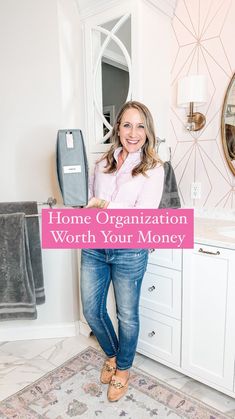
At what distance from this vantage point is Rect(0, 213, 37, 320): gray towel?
1.62 meters

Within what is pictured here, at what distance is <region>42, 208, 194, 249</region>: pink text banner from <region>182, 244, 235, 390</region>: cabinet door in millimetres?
112

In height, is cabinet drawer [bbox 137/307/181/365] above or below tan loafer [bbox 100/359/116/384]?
above

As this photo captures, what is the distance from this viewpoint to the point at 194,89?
1.63 m

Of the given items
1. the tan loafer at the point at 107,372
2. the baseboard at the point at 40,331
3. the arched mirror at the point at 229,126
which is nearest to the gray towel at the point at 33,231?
the baseboard at the point at 40,331

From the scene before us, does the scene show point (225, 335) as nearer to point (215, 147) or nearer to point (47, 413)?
point (47, 413)

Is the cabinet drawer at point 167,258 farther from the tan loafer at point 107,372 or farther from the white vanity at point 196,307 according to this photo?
the tan loafer at point 107,372

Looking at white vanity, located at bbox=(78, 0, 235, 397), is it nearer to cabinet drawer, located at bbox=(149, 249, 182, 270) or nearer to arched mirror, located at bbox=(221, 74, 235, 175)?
cabinet drawer, located at bbox=(149, 249, 182, 270)

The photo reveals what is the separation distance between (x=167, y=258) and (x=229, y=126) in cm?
80

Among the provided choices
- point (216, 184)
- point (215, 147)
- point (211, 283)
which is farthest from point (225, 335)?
point (215, 147)

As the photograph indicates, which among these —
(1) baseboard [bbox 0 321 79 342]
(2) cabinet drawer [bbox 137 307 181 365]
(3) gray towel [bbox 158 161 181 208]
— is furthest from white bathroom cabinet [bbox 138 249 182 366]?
(1) baseboard [bbox 0 321 79 342]

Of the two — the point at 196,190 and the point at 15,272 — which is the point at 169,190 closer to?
the point at 196,190

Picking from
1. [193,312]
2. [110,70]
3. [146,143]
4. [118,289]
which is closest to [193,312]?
[193,312]

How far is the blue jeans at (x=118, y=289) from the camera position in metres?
1.32

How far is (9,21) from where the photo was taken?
1696mm
